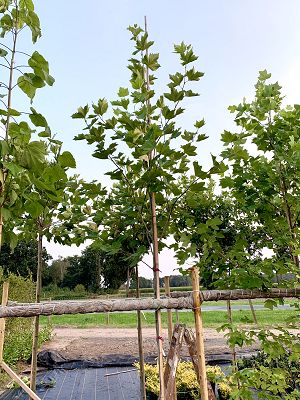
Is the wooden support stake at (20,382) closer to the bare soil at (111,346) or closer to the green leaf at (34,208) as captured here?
the green leaf at (34,208)

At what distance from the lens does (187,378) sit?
497cm

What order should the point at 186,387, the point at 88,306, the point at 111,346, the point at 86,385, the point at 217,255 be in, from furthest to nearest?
the point at 111,346 → the point at 86,385 → the point at 186,387 → the point at 217,255 → the point at 88,306

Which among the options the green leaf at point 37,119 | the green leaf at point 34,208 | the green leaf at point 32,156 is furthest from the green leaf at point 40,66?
the green leaf at point 34,208

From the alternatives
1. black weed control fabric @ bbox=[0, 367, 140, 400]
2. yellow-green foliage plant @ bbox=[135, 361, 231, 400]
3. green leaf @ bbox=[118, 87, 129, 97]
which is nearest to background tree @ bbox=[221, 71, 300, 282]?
green leaf @ bbox=[118, 87, 129, 97]

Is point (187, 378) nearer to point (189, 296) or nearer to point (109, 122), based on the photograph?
point (189, 296)

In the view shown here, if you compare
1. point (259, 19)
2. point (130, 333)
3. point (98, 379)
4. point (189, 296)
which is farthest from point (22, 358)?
point (259, 19)

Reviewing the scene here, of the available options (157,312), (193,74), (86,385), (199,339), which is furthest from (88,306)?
(86,385)

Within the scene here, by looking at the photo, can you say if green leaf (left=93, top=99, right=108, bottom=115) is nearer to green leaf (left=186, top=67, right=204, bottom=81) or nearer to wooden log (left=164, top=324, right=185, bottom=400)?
green leaf (left=186, top=67, right=204, bottom=81)

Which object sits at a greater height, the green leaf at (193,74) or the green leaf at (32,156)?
the green leaf at (193,74)

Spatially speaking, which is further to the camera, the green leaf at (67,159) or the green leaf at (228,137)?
the green leaf at (228,137)

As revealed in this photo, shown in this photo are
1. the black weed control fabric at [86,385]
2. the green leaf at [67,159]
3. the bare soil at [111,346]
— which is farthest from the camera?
the bare soil at [111,346]

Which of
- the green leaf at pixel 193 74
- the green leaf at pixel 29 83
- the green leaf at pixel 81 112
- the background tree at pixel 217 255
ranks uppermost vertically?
the green leaf at pixel 193 74

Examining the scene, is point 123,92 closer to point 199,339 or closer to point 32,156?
point 32,156

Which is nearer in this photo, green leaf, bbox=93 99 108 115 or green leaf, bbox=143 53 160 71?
green leaf, bbox=93 99 108 115
